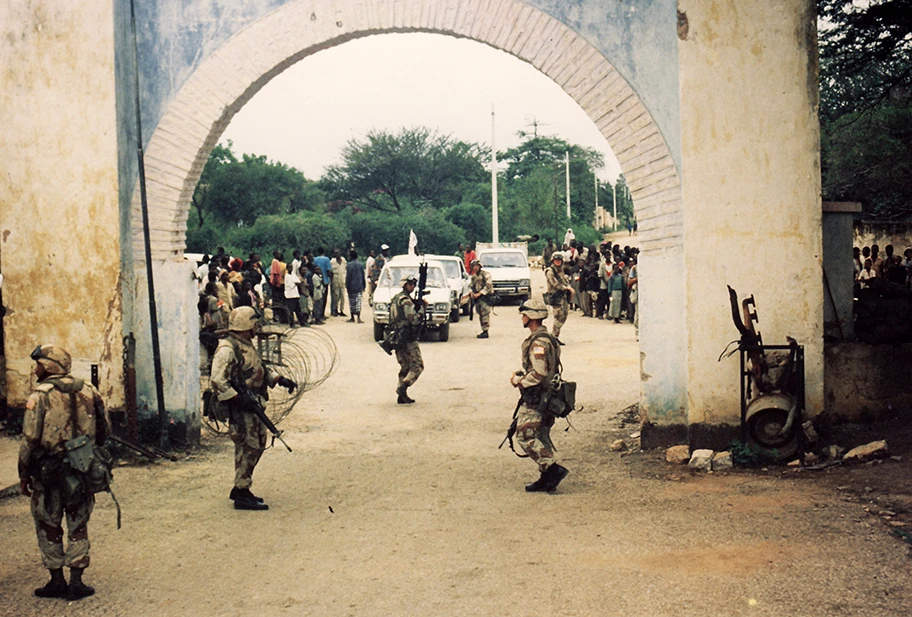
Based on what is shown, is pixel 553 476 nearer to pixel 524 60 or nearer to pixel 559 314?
pixel 524 60

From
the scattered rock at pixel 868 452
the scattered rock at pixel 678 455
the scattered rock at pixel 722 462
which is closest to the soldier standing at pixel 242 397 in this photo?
the scattered rock at pixel 678 455

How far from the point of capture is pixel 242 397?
7.88m

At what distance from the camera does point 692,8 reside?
8969 millimetres

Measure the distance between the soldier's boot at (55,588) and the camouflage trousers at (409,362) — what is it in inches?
288

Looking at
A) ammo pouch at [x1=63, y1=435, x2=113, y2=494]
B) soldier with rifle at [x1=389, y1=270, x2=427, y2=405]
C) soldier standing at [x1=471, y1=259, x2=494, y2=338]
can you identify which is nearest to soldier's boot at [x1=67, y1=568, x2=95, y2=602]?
ammo pouch at [x1=63, y1=435, x2=113, y2=494]

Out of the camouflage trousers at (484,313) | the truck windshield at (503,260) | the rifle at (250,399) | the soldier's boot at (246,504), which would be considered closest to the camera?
the rifle at (250,399)

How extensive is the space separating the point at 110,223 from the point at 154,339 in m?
1.17

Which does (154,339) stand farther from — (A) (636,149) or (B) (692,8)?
(B) (692,8)

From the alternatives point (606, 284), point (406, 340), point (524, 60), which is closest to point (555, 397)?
point (524, 60)

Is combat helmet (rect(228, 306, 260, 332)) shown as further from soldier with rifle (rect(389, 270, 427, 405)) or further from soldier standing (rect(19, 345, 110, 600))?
soldier with rifle (rect(389, 270, 427, 405))

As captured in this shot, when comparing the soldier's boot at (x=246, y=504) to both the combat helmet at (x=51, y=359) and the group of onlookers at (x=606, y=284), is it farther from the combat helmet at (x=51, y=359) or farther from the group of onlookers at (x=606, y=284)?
the group of onlookers at (x=606, y=284)

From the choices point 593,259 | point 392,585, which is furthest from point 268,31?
point 593,259

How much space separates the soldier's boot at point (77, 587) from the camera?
595cm

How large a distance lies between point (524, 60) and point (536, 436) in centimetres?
348
